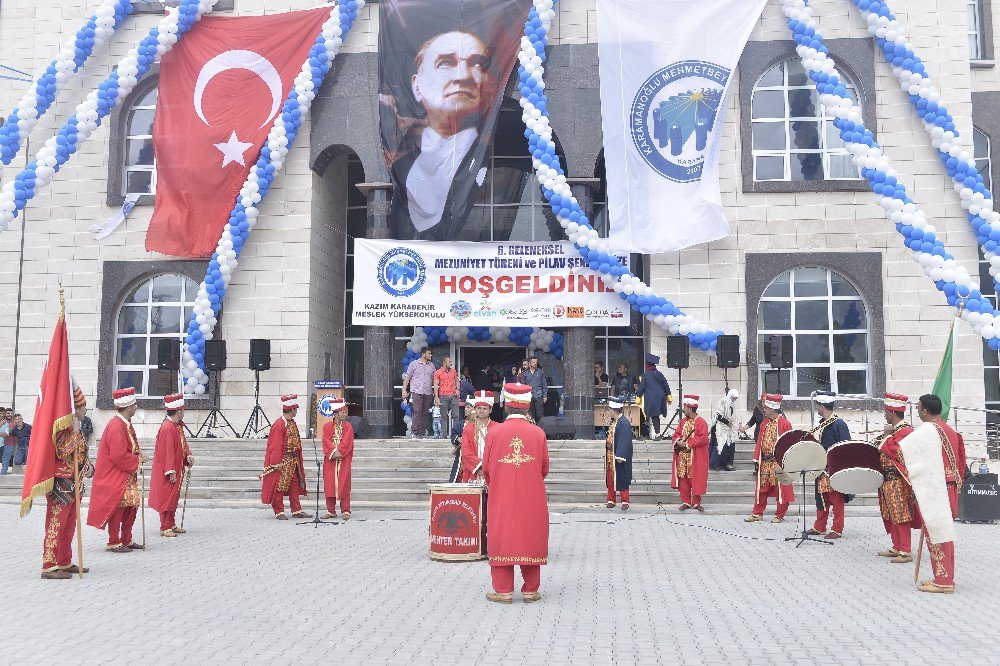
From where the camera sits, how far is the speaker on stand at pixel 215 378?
816 inches

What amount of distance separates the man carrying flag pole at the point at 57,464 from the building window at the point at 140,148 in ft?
46.1

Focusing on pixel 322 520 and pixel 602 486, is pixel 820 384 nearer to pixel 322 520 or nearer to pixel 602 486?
pixel 602 486

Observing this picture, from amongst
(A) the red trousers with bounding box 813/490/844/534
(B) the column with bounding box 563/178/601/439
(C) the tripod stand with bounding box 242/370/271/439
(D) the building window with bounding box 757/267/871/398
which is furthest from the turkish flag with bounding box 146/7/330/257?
(A) the red trousers with bounding box 813/490/844/534

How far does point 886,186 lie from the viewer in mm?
19938

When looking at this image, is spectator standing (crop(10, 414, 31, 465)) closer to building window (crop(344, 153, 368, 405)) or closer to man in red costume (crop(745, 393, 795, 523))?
building window (crop(344, 153, 368, 405))

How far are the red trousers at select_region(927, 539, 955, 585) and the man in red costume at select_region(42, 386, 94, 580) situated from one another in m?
7.81

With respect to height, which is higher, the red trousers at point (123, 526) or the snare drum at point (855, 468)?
the snare drum at point (855, 468)

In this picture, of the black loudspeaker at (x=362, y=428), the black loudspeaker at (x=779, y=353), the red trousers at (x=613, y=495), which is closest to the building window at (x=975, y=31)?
the black loudspeaker at (x=779, y=353)

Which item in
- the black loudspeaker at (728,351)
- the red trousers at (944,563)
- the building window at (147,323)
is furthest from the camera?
the building window at (147,323)

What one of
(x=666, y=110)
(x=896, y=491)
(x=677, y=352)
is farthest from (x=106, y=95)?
(x=896, y=491)

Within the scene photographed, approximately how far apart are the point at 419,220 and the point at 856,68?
979 centimetres

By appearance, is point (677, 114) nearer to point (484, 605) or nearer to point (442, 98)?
point (442, 98)

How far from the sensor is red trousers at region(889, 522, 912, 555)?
10539 mm

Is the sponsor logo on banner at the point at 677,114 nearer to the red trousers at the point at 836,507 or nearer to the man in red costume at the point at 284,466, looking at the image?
the red trousers at the point at 836,507
